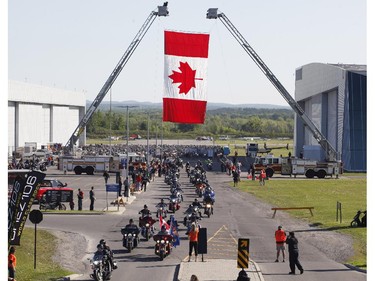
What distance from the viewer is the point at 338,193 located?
63.4 metres

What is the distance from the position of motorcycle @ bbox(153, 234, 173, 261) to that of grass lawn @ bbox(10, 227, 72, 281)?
3.54 meters

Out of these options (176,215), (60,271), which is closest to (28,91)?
(176,215)

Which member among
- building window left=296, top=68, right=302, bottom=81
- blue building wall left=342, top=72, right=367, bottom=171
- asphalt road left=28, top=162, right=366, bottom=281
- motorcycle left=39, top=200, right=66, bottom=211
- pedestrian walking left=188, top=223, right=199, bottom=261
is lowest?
asphalt road left=28, top=162, right=366, bottom=281

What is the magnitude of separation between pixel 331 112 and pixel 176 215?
213 feet

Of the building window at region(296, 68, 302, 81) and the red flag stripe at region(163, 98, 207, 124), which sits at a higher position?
the building window at region(296, 68, 302, 81)

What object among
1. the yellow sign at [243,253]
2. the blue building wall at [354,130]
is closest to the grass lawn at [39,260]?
the yellow sign at [243,253]

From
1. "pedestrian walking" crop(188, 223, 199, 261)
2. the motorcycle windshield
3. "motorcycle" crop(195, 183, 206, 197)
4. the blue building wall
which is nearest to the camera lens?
the motorcycle windshield

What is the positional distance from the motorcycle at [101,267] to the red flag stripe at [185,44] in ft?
52.5

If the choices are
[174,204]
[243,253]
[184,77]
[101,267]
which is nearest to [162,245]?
[101,267]

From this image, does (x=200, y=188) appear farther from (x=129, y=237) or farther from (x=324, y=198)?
(x=129, y=237)

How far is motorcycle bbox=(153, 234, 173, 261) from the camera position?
99.9 ft

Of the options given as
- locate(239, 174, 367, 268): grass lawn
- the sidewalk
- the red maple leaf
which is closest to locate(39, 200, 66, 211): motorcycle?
the red maple leaf

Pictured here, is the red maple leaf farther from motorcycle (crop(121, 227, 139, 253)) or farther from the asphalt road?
motorcycle (crop(121, 227, 139, 253))

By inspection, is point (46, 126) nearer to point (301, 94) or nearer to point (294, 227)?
point (301, 94)
